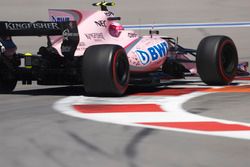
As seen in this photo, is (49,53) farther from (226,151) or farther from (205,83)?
(226,151)

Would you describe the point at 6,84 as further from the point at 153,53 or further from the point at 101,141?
the point at 101,141

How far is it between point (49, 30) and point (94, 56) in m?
0.95

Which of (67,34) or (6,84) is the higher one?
(67,34)

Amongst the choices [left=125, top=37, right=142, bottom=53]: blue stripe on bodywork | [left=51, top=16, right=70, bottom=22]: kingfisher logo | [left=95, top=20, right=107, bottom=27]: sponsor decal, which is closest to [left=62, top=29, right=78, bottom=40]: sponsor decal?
[left=51, top=16, right=70, bottom=22]: kingfisher logo

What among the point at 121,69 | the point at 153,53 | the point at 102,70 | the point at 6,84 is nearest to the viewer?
the point at 102,70

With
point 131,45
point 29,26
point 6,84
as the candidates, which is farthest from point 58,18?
point 6,84

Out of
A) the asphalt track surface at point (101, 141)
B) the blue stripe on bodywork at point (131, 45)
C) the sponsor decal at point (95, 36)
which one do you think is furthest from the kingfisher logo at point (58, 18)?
the asphalt track surface at point (101, 141)

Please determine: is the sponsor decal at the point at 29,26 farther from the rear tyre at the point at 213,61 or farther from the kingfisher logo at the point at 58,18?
the rear tyre at the point at 213,61

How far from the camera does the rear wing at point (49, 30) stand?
339 inches

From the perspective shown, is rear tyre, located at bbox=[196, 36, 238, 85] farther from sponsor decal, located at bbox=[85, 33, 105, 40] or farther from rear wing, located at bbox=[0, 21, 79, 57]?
rear wing, located at bbox=[0, 21, 79, 57]

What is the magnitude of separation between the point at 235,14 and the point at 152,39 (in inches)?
597

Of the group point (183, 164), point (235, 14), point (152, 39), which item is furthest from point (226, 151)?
point (235, 14)

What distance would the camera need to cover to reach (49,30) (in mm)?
8672

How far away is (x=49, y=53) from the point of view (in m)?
9.05
